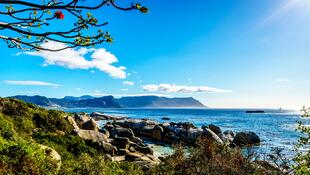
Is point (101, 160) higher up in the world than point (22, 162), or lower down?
higher up

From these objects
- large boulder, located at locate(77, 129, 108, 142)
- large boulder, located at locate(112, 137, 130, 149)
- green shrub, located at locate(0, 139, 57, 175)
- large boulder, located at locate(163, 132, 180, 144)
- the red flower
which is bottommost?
large boulder, located at locate(163, 132, 180, 144)

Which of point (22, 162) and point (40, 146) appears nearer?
point (22, 162)

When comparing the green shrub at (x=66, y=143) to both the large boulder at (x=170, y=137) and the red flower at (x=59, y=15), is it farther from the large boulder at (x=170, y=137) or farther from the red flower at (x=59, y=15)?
the large boulder at (x=170, y=137)

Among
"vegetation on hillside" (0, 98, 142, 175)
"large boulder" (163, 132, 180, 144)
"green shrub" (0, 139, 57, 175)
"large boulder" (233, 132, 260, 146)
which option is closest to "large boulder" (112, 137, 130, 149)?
"vegetation on hillside" (0, 98, 142, 175)

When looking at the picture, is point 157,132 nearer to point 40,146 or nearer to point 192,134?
point 192,134

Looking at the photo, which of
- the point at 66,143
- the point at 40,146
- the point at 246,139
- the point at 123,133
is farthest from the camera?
the point at 246,139

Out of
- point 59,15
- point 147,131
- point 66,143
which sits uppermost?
point 59,15

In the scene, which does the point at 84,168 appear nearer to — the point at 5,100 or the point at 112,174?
the point at 112,174

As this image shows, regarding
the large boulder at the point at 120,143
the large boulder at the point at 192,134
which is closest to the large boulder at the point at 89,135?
the large boulder at the point at 120,143

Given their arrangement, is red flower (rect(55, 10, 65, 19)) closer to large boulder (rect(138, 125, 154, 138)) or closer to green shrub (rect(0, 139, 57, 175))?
green shrub (rect(0, 139, 57, 175))

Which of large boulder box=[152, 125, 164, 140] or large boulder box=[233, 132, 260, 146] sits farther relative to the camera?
large boulder box=[233, 132, 260, 146]

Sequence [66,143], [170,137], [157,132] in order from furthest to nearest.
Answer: [157,132]
[170,137]
[66,143]

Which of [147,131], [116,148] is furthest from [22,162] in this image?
[147,131]

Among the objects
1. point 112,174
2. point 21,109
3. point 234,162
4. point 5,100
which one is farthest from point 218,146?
point 5,100
